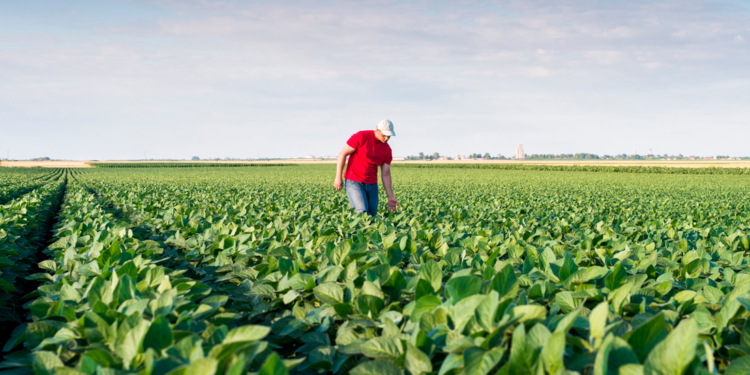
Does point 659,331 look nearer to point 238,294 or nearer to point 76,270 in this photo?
point 238,294

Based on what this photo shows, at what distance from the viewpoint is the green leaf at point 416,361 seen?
1.56 m

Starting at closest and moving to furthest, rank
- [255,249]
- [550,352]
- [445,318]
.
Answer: [550,352]
[445,318]
[255,249]

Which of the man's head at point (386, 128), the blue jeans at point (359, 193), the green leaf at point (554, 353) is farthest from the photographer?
the blue jeans at point (359, 193)

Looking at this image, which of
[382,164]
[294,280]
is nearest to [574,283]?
[294,280]

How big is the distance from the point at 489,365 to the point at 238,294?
5.96ft

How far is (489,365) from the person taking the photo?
1.45 meters

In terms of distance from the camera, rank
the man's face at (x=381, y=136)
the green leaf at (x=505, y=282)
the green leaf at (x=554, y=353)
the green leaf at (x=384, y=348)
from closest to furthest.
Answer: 1. the green leaf at (x=554, y=353)
2. the green leaf at (x=384, y=348)
3. the green leaf at (x=505, y=282)
4. the man's face at (x=381, y=136)

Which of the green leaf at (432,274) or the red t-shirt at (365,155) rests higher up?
the red t-shirt at (365,155)

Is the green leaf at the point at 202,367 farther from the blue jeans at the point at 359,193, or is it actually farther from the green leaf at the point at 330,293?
the blue jeans at the point at 359,193

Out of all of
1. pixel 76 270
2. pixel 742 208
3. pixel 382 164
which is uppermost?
pixel 382 164

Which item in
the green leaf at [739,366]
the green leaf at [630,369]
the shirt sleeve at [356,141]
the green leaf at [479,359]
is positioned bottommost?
the green leaf at [739,366]

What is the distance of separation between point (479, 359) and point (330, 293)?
1.07m

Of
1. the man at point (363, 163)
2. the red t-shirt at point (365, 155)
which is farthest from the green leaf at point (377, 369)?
the red t-shirt at point (365, 155)

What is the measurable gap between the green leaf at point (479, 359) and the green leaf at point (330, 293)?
1005 mm
